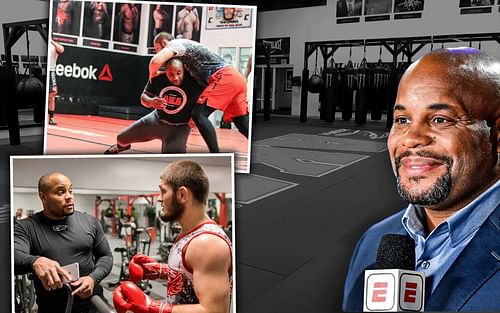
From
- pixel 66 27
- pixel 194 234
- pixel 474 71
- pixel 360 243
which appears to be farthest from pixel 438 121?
pixel 66 27

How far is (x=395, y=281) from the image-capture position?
1.19 meters

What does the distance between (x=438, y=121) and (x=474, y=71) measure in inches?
6.3

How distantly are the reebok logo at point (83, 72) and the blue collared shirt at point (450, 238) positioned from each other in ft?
3.36

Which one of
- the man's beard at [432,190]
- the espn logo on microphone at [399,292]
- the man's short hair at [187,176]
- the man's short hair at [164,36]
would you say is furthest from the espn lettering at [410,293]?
A: the man's short hair at [164,36]

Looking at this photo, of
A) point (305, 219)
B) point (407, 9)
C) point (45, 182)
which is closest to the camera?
point (45, 182)

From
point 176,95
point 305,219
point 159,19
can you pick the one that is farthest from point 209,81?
point 305,219

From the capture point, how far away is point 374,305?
1.21 metres

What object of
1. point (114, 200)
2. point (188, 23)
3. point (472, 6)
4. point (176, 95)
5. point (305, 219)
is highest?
point (472, 6)

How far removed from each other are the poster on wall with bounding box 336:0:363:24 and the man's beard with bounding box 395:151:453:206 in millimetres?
707

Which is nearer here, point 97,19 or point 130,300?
point 130,300

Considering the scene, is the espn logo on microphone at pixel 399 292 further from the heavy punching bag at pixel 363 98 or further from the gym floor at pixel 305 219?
the heavy punching bag at pixel 363 98

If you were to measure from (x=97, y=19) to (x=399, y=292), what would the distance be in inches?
44.6

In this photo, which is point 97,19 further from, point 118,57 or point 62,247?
point 62,247

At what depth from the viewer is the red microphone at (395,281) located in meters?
1.18
